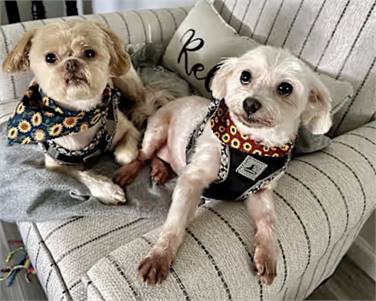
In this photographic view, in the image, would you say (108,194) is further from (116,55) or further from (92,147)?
(116,55)

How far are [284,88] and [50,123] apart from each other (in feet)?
1.92

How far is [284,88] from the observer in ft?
2.98

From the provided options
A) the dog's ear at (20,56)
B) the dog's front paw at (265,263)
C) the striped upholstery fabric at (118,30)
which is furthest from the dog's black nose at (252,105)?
the striped upholstery fabric at (118,30)

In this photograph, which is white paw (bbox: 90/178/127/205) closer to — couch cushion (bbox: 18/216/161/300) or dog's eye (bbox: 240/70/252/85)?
couch cushion (bbox: 18/216/161/300)

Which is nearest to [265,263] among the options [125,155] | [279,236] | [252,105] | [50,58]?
[279,236]

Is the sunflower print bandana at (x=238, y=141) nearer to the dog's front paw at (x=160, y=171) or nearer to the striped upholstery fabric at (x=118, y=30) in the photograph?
the dog's front paw at (x=160, y=171)

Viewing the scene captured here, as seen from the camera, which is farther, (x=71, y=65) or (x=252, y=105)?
(x=71, y=65)

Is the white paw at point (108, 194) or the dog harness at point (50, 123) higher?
the dog harness at point (50, 123)

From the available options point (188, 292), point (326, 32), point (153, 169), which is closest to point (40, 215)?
point (153, 169)

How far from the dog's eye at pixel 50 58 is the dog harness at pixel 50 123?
4.6 inches

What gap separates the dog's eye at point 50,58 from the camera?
997 mm

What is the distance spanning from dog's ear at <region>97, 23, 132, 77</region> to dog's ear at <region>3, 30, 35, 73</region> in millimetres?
184

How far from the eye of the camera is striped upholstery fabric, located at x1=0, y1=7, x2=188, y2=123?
1.42 m

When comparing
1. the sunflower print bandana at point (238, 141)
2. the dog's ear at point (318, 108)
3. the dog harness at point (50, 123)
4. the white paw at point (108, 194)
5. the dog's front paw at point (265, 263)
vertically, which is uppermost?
the dog's ear at point (318, 108)
